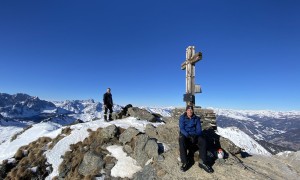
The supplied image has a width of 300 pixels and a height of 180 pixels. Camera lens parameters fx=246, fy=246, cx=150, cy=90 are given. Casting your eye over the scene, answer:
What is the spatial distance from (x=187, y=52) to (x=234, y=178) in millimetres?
11788

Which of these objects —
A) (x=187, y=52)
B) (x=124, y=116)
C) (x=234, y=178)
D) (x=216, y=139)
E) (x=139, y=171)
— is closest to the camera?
(x=234, y=178)

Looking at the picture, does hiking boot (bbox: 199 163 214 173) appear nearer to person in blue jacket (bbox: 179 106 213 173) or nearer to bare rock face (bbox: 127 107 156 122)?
person in blue jacket (bbox: 179 106 213 173)

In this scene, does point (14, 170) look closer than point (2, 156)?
Yes

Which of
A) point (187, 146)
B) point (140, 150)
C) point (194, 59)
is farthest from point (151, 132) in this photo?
point (194, 59)

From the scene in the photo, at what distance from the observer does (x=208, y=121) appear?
63.7 feet

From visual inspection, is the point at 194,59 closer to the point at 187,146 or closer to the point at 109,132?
the point at 187,146

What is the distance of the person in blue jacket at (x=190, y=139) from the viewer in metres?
13.8

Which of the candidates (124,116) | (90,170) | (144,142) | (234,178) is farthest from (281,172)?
(124,116)

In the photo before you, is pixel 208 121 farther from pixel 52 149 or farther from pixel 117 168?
pixel 52 149

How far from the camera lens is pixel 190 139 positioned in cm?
1479

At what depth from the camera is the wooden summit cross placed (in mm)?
20328

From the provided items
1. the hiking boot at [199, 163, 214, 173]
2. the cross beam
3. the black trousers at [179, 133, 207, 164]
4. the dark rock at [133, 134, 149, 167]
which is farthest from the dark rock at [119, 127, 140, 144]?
the cross beam

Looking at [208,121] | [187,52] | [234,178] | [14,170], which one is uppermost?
[187,52]

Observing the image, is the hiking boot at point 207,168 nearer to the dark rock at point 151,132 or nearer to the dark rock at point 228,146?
the dark rock at point 228,146
